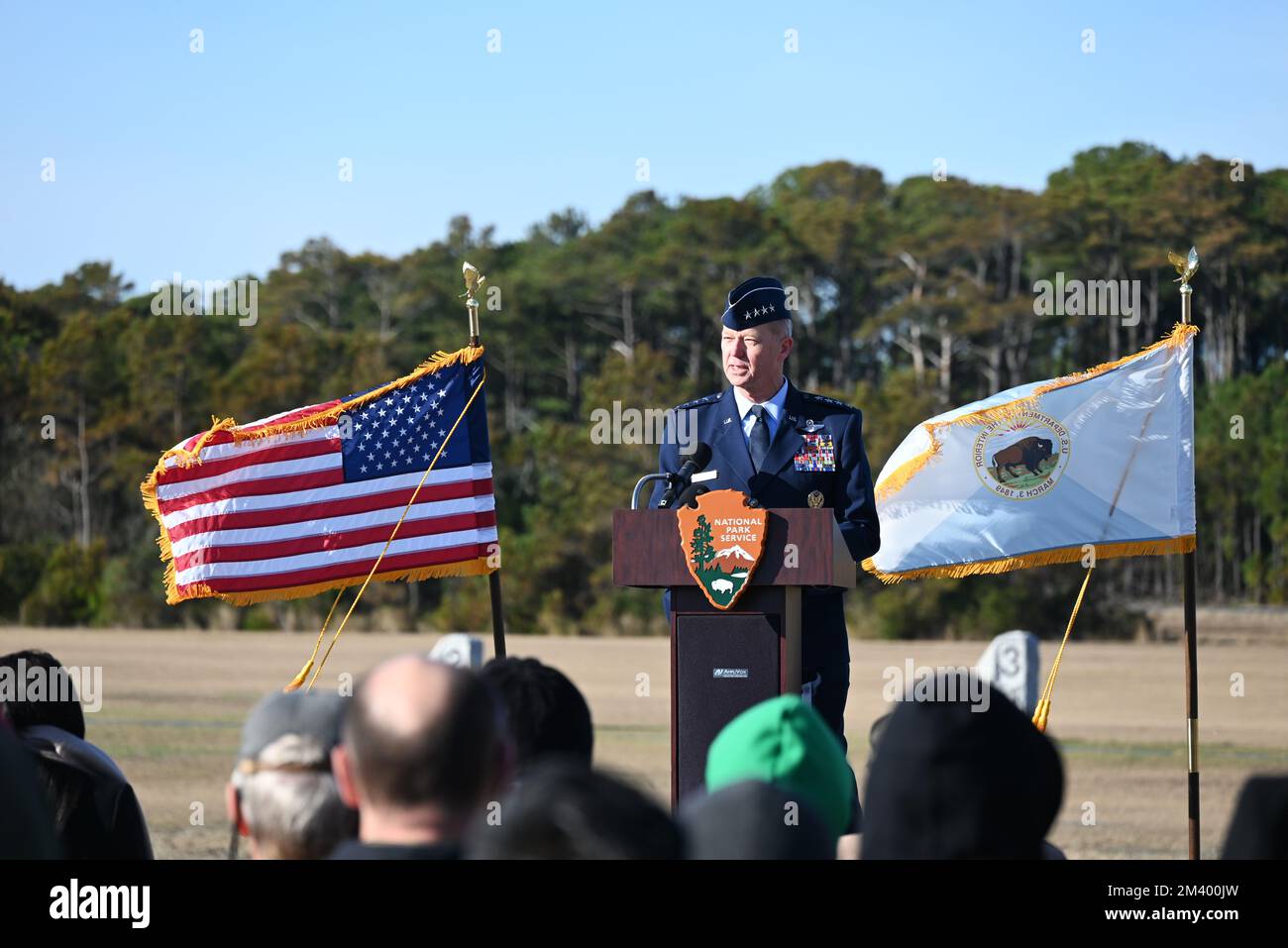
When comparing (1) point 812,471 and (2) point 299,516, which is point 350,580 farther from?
(1) point 812,471

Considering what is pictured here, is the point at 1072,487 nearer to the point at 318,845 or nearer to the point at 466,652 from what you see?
the point at 466,652

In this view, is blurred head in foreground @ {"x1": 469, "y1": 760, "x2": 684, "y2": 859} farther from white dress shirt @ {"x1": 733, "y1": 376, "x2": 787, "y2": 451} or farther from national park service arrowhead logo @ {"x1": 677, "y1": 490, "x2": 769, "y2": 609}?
white dress shirt @ {"x1": 733, "y1": 376, "x2": 787, "y2": 451}

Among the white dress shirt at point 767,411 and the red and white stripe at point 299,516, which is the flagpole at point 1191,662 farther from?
the red and white stripe at point 299,516

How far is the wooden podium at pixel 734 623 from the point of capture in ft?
15.8

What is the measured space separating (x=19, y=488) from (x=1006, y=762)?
42909 millimetres

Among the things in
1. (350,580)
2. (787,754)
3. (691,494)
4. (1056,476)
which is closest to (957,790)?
(787,754)

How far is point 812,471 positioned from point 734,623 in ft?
2.64

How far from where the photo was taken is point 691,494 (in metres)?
5.16

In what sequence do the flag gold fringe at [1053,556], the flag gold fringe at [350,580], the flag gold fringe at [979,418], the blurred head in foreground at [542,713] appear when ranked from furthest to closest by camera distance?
the flag gold fringe at [979,418]
the flag gold fringe at [1053,556]
the flag gold fringe at [350,580]
the blurred head in foreground at [542,713]

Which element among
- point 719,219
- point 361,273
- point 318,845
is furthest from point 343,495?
point 361,273

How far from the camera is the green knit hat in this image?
3072 millimetres

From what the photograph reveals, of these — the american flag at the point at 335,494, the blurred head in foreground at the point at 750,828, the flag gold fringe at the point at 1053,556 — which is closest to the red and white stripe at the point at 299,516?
the american flag at the point at 335,494

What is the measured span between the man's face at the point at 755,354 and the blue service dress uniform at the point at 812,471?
105 mm

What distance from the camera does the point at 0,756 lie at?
6.96 feet
